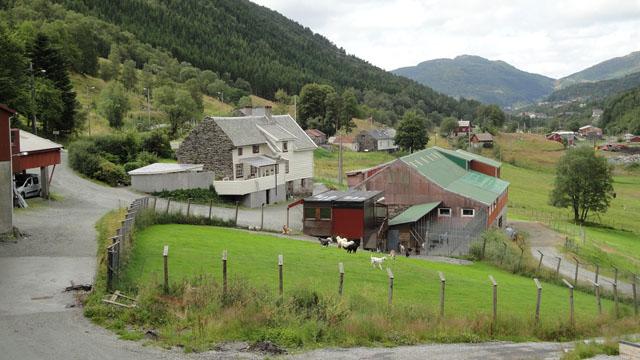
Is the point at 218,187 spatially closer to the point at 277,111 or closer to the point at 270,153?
the point at 270,153

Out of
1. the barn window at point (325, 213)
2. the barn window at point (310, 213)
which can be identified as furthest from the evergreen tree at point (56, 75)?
the barn window at point (325, 213)

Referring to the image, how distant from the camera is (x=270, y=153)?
58.2 meters

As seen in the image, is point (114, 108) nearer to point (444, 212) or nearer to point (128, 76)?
point (128, 76)

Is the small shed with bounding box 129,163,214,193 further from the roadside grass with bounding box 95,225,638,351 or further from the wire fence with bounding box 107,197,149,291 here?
the wire fence with bounding box 107,197,149,291

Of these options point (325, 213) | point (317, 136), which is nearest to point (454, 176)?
point (325, 213)

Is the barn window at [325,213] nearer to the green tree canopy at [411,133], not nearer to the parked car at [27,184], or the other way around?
the parked car at [27,184]

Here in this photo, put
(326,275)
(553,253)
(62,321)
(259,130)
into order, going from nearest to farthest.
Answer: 1. (62,321)
2. (326,275)
3. (553,253)
4. (259,130)

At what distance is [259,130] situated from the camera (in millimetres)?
58375

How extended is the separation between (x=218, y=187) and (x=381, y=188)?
1333 centimetres

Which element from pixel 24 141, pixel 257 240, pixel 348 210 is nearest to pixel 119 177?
pixel 24 141

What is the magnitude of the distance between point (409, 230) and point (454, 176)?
13381 millimetres

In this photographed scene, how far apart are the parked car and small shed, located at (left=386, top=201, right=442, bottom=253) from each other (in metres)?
23.0

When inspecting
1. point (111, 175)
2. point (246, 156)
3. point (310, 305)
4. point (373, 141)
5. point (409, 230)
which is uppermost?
point (373, 141)

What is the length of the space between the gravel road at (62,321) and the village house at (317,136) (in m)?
91.5
